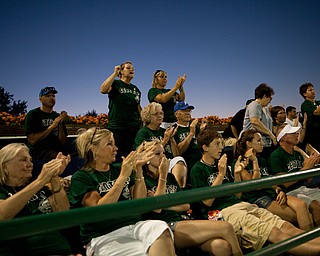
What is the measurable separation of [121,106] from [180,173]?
3.66ft

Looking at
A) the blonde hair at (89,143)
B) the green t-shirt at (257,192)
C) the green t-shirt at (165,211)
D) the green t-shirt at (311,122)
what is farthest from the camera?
the green t-shirt at (311,122)

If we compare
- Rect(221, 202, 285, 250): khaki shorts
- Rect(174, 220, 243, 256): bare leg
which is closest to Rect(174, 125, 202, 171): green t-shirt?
Rect(221, 202, 285, 250): khaki shorts

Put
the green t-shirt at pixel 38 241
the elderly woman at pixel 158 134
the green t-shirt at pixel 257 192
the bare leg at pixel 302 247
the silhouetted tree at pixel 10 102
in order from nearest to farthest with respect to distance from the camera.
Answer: the green t-shirt at pixel 38 241, the bare leg at pixel 302 247, the green t-shirt at pixel 257 192, the elderly woman at pixel 158 134, the silhouetted tree at pixel 10 102

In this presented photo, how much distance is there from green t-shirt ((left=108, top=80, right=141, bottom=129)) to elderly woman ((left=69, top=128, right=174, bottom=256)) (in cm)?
140

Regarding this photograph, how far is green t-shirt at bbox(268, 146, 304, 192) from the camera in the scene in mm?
3562

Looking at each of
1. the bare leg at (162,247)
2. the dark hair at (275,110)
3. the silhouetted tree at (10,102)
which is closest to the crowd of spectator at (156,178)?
the bare leg at (162,247)

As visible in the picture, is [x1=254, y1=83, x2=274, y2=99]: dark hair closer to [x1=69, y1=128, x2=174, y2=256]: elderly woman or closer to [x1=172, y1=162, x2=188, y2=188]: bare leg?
[x1=172, y1=162, x2=188, y2=188]: bare leg

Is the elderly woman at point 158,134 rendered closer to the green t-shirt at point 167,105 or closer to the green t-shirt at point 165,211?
the green t-shirt at point 167,105

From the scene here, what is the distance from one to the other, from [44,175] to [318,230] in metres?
1.55

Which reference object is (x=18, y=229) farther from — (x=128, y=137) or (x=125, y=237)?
(x=128, y=137)

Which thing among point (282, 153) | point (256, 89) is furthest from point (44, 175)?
point (256, 89)

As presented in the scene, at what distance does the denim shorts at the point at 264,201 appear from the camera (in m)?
Result: 3.09

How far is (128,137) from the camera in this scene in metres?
3.94

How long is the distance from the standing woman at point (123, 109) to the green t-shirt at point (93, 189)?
5.11 feet
